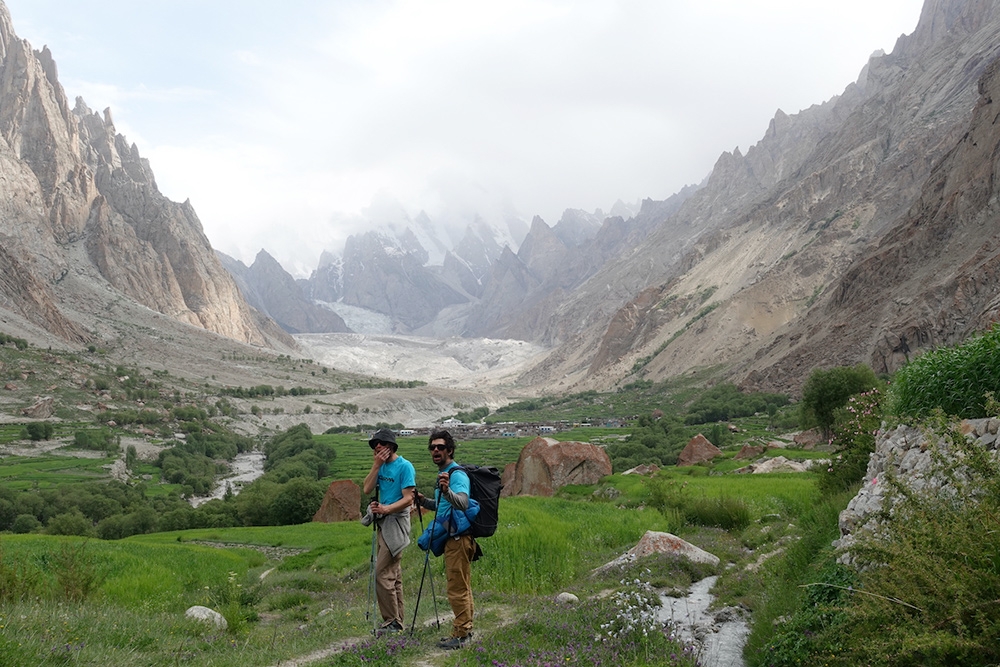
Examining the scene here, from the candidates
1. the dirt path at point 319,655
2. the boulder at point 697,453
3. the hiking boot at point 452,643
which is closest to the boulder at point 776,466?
the boulder at point 697,453

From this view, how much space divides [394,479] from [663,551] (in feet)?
22.0

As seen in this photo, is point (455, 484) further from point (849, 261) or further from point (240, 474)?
point (849, 261)

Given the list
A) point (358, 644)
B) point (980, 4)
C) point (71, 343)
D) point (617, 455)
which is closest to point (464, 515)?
point (358, 644)

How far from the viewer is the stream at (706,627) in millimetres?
7723

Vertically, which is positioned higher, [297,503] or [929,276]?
[929,276]

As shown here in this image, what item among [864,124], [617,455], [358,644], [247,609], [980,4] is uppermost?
[980,4]

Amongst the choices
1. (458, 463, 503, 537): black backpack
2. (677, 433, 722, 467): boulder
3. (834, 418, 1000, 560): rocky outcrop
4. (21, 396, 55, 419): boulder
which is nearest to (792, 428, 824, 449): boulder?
(677, 433, 722, 467): boulder

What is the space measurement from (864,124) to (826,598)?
6756 inches

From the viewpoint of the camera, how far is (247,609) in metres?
13.6

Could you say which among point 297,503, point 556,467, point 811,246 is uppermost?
point 811,246

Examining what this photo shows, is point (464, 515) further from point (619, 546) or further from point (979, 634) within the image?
point (619, 546)

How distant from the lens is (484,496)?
8.36m

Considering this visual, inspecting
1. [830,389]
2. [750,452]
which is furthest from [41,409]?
[830,389]

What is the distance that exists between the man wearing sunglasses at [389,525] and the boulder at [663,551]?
5.05 meters
